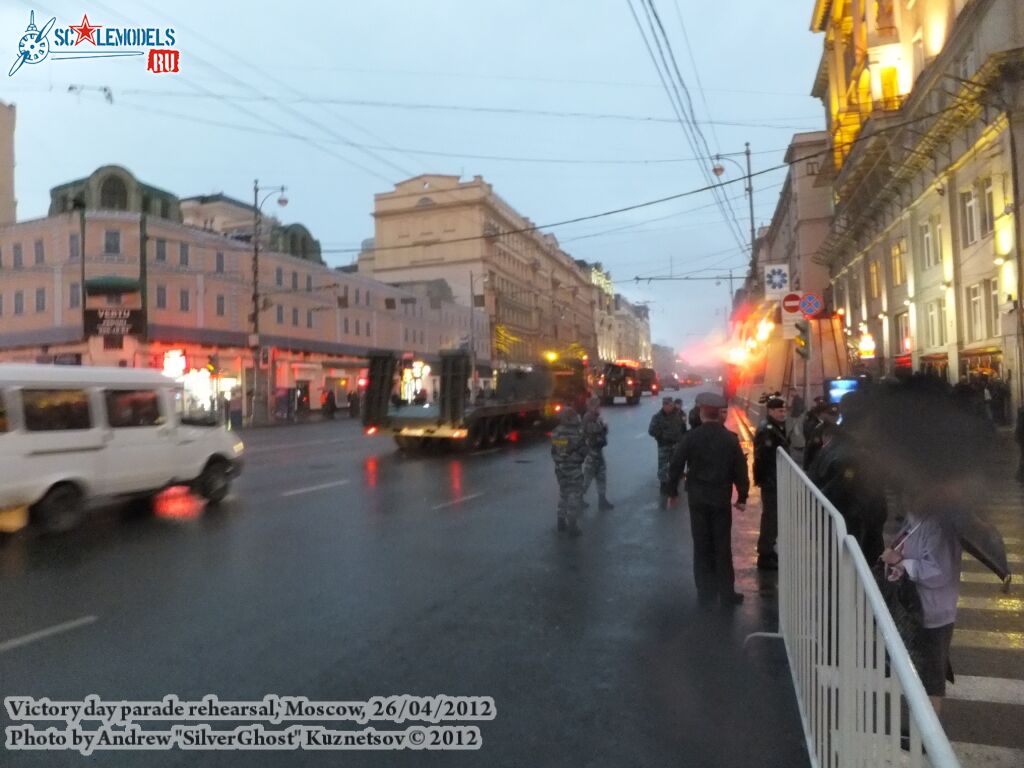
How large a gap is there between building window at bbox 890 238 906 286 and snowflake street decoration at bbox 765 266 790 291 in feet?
43.2

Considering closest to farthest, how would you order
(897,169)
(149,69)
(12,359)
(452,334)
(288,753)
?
(288,753), (149,69), (897,169), (12,359), (452,334)

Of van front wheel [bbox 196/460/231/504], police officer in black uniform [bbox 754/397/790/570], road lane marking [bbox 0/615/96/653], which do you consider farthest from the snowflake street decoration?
road lane marking [bbox 0/615/96/653]

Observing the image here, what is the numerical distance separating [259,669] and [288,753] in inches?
45.3

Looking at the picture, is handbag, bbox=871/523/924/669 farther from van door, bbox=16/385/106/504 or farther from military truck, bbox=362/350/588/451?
military truck, bbox=362/350/588/451

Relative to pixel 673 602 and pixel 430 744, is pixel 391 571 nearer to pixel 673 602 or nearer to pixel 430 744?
pixel 673 602

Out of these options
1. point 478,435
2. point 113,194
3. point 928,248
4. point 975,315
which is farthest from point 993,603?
point 113,194

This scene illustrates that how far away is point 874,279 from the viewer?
3450cm

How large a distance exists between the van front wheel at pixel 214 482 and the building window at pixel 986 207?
64.9 feet

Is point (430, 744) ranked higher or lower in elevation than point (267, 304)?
lower

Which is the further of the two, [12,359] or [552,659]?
[12,359]

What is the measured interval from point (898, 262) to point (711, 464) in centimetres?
2829

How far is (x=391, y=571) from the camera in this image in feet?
25.2

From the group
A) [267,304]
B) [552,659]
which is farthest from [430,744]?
[267,304]

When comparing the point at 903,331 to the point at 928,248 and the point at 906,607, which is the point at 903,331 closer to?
the point at 928,248
